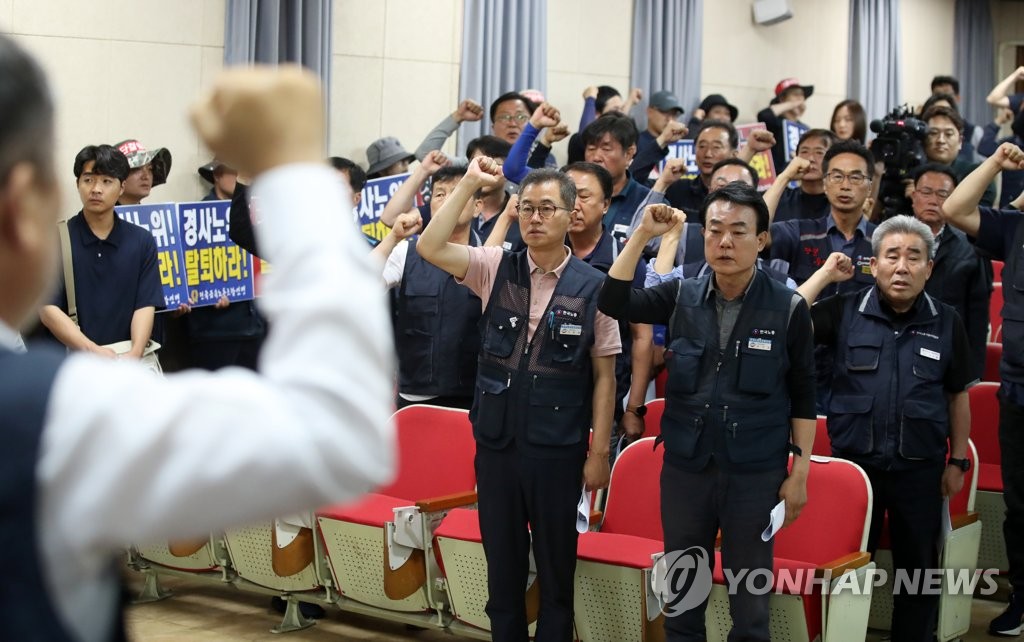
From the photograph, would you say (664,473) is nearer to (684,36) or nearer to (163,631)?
(163,631)

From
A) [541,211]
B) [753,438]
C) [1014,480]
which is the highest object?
[541,211]

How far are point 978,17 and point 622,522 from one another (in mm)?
10810

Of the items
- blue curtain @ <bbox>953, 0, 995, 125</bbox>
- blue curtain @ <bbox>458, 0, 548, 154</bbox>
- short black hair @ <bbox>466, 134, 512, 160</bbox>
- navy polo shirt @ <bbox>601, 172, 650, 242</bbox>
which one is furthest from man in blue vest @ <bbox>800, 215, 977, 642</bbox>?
blue curtain @ <bbox>953, 0, 995, 125</bbox>

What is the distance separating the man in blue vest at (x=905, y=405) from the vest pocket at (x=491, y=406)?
0.99 metres

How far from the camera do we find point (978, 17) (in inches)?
518

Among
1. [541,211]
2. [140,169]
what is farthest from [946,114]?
[140,169]

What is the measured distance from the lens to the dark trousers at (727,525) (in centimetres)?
337

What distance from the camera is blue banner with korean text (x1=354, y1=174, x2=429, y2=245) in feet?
19.0

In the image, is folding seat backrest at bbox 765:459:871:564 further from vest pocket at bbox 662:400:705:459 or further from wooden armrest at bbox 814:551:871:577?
vest pocket at bbox 662:400:705:459

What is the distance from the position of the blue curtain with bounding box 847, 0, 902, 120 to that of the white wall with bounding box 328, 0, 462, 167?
5085 millimetres

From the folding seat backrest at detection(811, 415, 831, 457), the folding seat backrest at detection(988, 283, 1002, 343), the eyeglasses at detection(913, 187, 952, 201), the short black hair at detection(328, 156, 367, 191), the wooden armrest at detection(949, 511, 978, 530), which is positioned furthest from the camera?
the folding seat backrest at detection(988, 283, 1002, 343)

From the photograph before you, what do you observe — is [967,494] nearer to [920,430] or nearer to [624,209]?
[920,430]

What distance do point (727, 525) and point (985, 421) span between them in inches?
75.7

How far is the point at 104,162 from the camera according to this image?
4.70m
